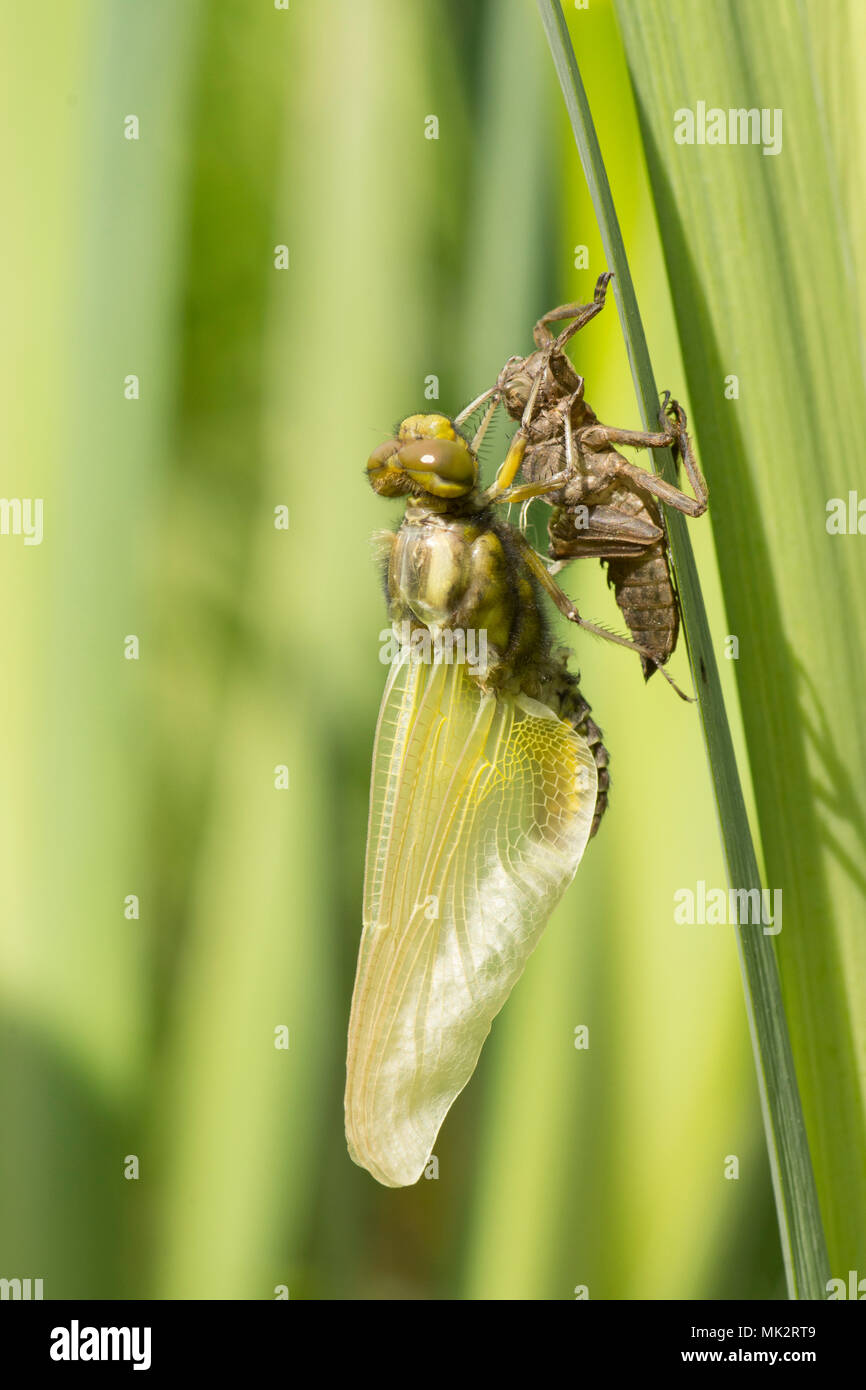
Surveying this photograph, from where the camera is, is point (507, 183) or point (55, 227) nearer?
point (55, 227)

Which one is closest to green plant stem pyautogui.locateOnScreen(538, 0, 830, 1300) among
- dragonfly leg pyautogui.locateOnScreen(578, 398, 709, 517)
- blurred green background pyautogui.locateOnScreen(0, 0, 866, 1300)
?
dragonfly leg pyautogui.locateOnScreen(578, 398, 709, 517)

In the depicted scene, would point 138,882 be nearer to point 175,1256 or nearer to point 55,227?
point 175,1256

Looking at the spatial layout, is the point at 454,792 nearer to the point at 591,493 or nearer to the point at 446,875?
the point at 446,875

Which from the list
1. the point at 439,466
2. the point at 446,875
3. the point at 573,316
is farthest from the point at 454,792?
the point at 573,316

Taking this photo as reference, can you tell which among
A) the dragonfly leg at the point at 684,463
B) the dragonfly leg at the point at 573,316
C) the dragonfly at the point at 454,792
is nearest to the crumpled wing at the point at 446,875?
the dragonfly at the point at 454,792

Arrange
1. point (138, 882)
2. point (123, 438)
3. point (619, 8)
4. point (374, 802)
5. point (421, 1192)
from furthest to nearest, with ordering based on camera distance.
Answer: point (421, 1192) < point (138, 882) < point (123, 438) < point (374, 802) < point (619, 8)

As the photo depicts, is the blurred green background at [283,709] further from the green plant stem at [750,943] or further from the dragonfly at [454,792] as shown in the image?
the green plant stem at [750,943]
